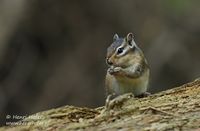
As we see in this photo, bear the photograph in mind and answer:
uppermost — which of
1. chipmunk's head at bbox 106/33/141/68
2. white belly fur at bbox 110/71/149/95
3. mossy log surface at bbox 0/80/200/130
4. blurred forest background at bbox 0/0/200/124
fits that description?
blurred forest background at bbox 0/0/200/124

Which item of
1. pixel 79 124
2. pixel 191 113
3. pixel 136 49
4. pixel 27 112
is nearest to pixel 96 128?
pixel 79 124

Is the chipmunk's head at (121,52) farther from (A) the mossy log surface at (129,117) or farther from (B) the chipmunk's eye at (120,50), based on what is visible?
(A) the mossy log surface at (129,117)

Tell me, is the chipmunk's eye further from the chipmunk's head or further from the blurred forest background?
the blurred forest background

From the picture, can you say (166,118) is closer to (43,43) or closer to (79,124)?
(79,124)

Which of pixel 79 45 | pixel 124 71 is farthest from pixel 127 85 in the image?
pixel 79 45

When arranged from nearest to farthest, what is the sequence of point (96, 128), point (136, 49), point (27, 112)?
point (96, 128) < point (136, 49) < point (27, 112)

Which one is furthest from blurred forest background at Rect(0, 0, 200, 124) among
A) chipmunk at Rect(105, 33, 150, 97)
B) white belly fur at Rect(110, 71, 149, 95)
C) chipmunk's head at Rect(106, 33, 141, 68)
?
white belly fur at Rect(110, 71, 149, 95)

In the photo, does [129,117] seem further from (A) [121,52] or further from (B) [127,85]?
(A) [121,52]
